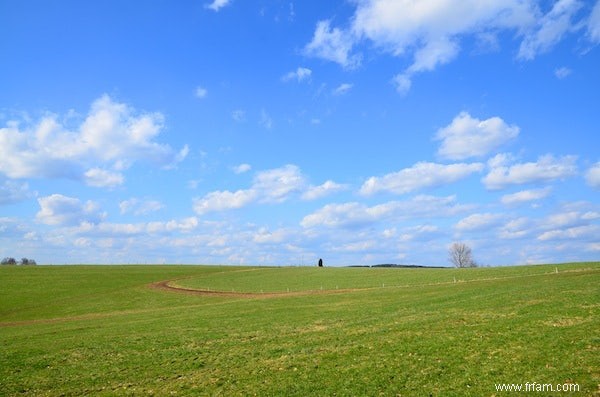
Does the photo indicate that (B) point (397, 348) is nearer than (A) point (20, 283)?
Yes

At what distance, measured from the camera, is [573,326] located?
2109 centimetres

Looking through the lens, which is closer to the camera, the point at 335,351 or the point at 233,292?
the point at 335,351

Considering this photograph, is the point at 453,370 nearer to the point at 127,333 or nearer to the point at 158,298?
the point at 127,333

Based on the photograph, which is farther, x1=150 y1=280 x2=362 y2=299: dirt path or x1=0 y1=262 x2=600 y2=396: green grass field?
x1=150 y1=280 x2=362 y2=299: dirt path

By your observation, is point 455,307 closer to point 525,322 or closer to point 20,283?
point 525,322

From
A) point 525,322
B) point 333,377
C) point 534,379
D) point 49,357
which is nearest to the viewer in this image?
point 534,379

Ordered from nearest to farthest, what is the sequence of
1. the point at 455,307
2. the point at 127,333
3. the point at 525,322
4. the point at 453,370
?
the point at 453,370 → the point at 525,322 → the point at 455,307 → the point at 127,333

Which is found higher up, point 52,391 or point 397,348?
point 397,348

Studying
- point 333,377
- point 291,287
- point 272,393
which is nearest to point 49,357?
point 272,393

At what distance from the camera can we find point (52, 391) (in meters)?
20.2

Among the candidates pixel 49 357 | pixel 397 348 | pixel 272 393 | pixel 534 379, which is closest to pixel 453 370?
pixel 534 379

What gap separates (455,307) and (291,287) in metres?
48.0

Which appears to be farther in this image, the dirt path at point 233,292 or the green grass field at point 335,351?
the dirt path at point 233,292

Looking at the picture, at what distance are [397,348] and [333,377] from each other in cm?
476
